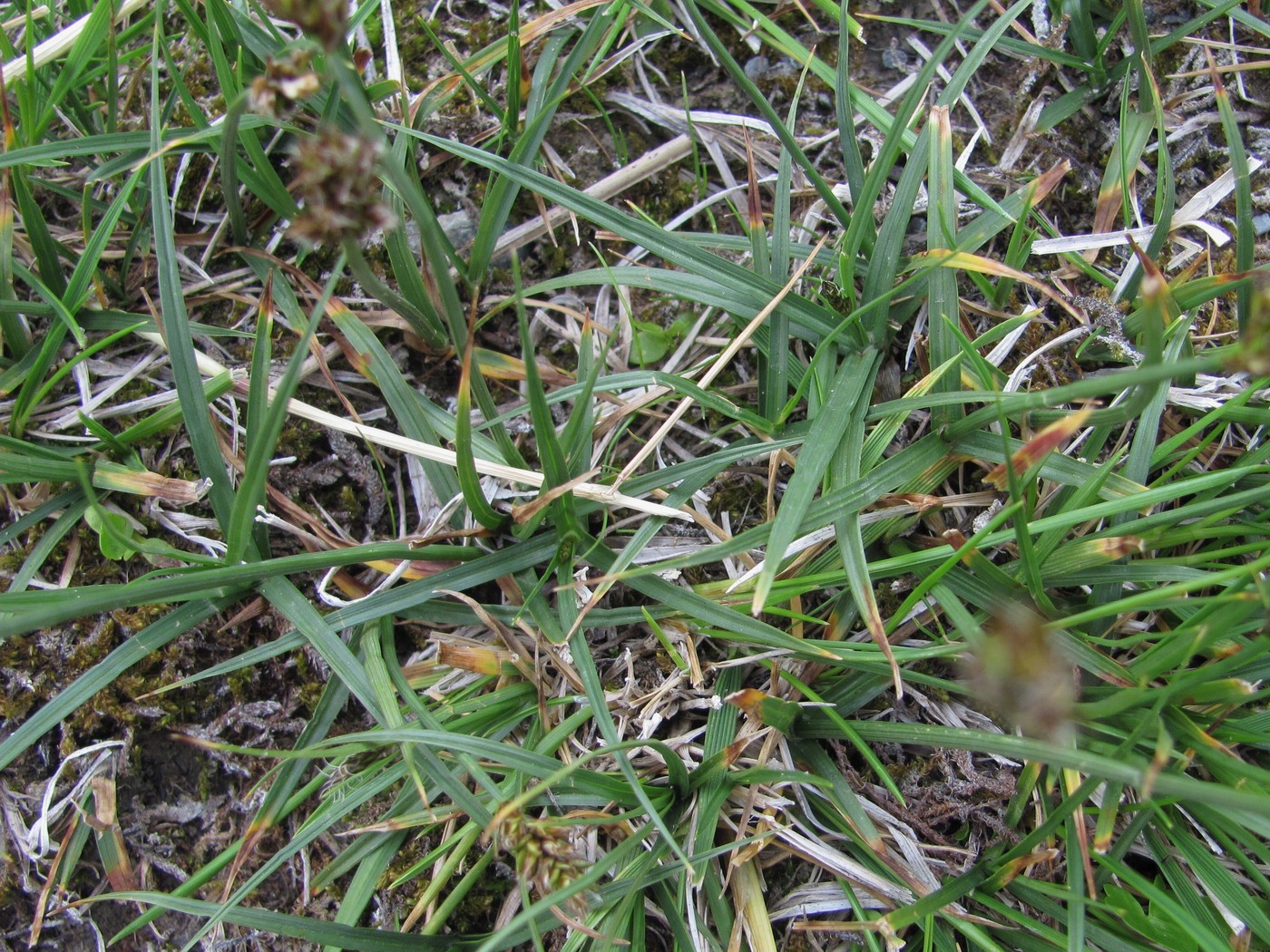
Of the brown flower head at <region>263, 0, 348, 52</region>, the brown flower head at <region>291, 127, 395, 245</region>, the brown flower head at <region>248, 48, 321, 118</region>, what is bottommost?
the brown flower head at <region>291, 127, 395, 245</region>

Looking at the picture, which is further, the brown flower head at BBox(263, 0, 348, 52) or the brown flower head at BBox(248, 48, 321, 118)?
the brown flower head at BBox(248, 48, 321, 118)

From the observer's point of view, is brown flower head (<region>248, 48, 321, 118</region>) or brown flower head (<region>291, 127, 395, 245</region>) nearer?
brown flower head (<region>291, 127, 395, 245</region>)

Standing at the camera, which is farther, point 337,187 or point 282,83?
point 282,83

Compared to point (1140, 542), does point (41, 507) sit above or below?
above

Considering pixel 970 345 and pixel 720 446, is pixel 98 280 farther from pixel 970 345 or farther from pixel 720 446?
pixel 970 345

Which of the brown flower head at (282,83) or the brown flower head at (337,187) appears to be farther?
the brown flower head at (282,83)

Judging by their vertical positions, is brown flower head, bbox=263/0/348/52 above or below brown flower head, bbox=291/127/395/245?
above

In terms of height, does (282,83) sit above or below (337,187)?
above

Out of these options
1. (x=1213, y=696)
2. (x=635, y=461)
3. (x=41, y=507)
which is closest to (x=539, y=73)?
(x=635, y=461)
